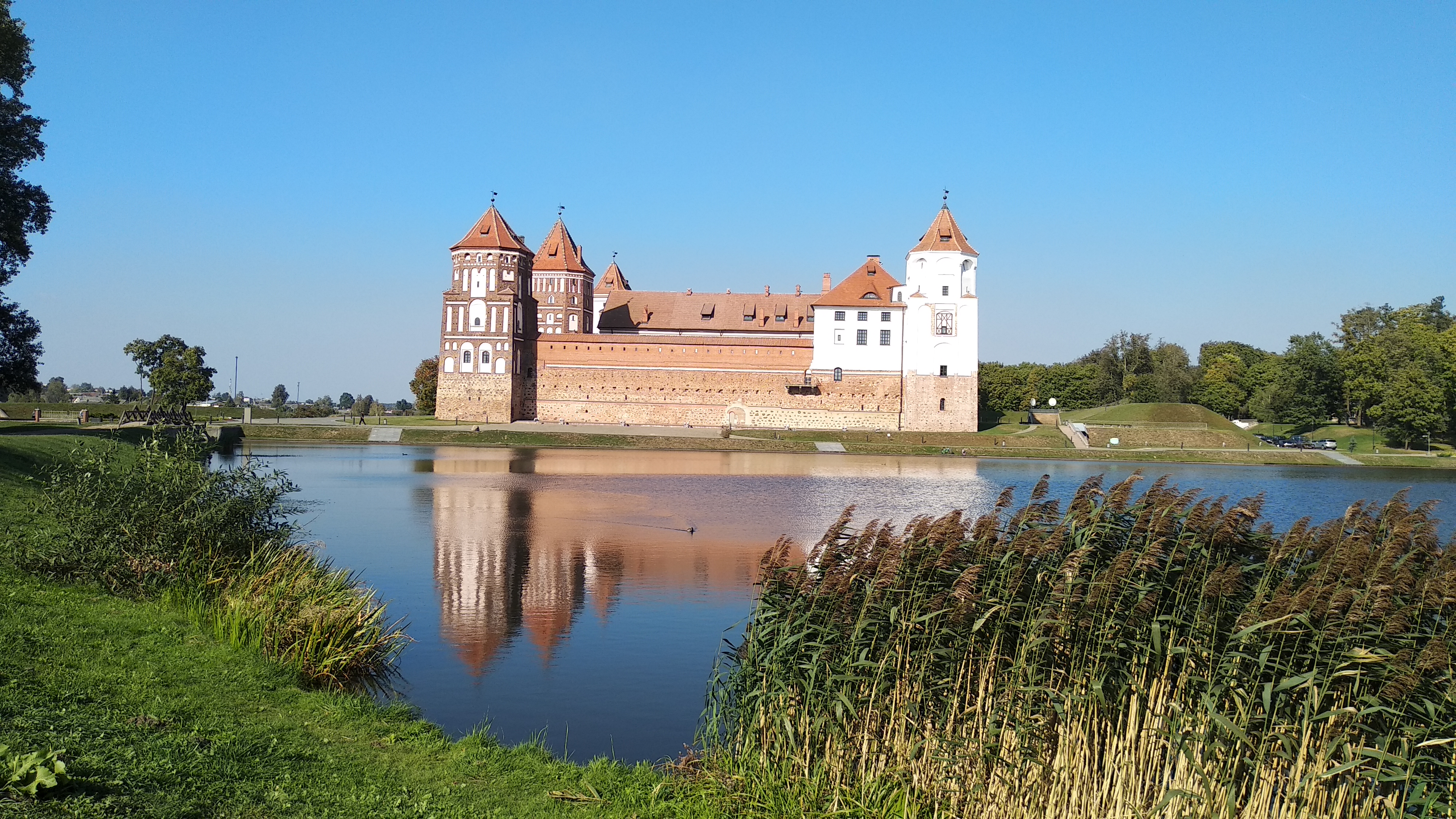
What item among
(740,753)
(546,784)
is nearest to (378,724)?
(546,784)

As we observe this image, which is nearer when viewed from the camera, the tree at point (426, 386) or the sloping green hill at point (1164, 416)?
the sloping green hill at point (1164, 416)

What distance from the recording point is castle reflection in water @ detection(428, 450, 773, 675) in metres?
11.0

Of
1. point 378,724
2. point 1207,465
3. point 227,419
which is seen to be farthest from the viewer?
point 227,419

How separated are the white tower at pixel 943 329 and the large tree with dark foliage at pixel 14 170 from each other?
3900 cm

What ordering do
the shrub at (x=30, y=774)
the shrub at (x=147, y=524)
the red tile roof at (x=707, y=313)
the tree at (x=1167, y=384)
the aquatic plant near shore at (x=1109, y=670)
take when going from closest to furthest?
the shrub at (x=30, y=774) → the aquatic plant near shore at (x=1109, y=670) → the shrub at (x=147, y=524) → the red tile roof at (x=707, y=313) → the tree at (x=1167, y=384)

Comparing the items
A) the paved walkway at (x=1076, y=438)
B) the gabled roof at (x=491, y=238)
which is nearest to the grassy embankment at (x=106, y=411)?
the gabled roof at (x=491, y=238)

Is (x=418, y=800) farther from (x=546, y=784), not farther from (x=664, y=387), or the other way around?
(x=664, y=387)

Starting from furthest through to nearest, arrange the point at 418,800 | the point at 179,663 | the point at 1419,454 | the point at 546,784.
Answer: the point at 1419,454
the point at 179,663
the point at 546,784
the point at 418,800

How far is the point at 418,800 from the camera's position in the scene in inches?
213

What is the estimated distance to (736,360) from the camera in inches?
2112

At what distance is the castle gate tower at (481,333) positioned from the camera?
171 ft

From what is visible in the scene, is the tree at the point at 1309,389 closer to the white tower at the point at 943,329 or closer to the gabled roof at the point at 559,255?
the white tower at the point at 943,329

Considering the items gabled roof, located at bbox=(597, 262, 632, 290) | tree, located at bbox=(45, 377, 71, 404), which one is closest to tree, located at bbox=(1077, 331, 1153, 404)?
gabled roof, located at bbox=(597, 262, 632, 290)

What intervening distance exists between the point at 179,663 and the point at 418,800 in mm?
2979
